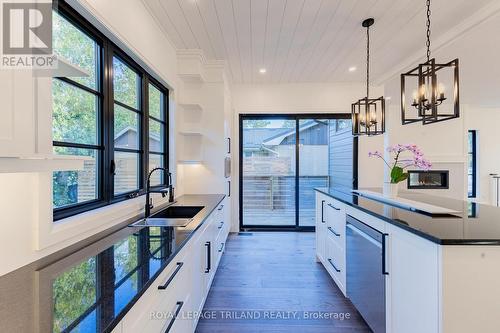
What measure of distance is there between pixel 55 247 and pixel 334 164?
4.75 meters

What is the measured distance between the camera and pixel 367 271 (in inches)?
78.6

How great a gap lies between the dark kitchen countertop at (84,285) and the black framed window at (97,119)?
16.1 inches

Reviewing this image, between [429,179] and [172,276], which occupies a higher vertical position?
[429,179]

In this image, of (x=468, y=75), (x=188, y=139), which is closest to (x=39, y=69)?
(x=188, y=139)

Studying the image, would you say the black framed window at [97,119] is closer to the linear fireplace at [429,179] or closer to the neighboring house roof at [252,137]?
the neighboring house roof at [252,137]

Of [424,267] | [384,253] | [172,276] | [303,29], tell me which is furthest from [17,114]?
[303,29]

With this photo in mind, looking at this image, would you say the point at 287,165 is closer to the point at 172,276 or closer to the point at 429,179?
the point at 429,179

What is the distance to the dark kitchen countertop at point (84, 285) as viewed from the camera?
0.77m

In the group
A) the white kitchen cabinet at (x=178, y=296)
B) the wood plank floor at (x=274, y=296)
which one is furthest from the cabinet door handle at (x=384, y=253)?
the white kitchen cabinet at (x=178, y=296)

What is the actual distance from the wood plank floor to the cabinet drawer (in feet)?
2.87

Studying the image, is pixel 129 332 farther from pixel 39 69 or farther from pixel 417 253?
pixel 417 253

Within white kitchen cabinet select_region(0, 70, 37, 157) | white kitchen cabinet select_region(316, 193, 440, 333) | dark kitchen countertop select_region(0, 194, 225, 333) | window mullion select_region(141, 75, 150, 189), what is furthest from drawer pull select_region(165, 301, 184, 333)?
window mullion select_region(141, 75, 150, 189)

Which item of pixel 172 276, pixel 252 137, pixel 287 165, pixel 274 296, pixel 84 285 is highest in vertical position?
pixel 252 137

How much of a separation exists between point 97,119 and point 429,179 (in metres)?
6.93
